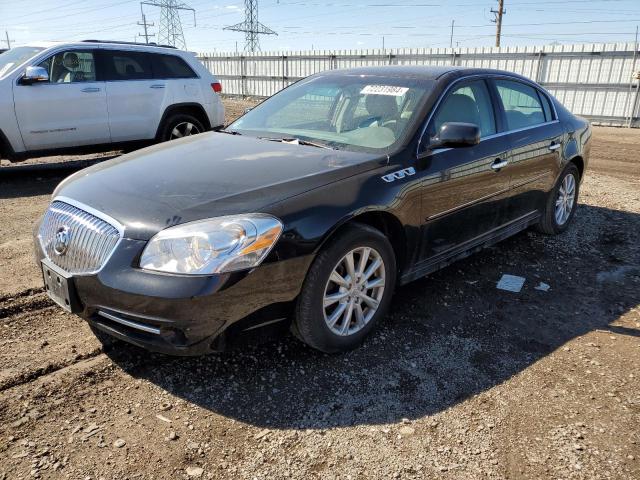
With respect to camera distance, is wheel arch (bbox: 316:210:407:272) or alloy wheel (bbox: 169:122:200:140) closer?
wheel arch (bbox: 316:210:407:272)

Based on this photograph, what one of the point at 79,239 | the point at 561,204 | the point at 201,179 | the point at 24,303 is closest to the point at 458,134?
the point at 201,179

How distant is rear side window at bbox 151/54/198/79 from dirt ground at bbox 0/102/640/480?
4.92 meters

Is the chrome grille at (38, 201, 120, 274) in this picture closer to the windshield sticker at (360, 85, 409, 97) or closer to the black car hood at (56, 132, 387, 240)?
the black car hood at (56, 132, 387, 240)

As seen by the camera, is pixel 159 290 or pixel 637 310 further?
pixel 637 310

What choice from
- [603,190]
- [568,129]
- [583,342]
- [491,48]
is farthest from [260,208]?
[491,48]

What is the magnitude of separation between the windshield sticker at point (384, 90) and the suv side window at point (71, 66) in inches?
203

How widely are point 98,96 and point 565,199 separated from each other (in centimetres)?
625

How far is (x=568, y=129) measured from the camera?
208 inches

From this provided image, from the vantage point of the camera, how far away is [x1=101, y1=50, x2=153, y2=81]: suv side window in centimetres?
767

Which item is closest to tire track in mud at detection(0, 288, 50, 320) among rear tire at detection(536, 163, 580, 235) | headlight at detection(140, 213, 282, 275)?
headlight at detection(140, 213, 282, 275)

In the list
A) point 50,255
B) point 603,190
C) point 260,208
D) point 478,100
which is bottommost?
point 603,190

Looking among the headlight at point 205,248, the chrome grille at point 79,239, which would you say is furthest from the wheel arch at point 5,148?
the headlight at point 205,248

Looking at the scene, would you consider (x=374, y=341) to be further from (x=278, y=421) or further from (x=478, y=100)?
(x=478, y=100)

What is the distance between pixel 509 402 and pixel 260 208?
5.45ft
